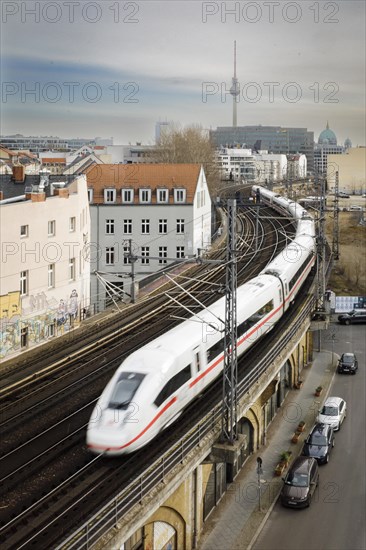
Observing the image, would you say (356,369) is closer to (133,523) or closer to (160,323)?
(160,323)

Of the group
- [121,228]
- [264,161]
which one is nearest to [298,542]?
[121,228]

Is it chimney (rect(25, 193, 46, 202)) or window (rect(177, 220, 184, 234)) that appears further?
window (rect(177, 220, 184, 234))

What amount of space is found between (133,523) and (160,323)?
9923 millimetres

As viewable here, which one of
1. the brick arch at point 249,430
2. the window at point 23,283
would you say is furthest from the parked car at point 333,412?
the window at point 23,283

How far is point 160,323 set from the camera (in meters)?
18.7

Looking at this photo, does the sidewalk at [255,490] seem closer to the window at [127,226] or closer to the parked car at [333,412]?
the parked car at [333,412]

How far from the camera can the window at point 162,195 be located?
32656 mm

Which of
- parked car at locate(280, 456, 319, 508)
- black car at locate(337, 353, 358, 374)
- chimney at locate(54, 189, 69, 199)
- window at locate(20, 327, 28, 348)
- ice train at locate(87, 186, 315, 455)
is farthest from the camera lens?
black car at locate(337, 353, 358, 374)

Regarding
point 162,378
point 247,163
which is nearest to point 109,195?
point 162,378

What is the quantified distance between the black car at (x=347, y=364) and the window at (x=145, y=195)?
41.8 ft

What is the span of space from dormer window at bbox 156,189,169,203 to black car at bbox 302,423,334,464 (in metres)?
17.0

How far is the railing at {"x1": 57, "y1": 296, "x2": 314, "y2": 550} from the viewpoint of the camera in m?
7.99

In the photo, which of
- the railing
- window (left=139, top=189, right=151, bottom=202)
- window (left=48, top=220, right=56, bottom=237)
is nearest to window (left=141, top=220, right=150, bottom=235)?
window (left=139, top=189, right=151, bottom=202)

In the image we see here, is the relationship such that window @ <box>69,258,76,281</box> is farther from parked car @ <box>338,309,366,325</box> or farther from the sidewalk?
parked car @ <box>338,309,366,325</box>
